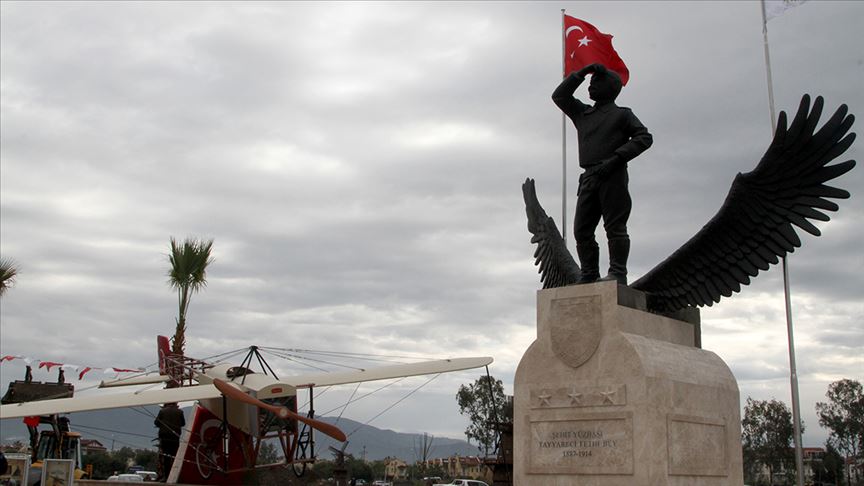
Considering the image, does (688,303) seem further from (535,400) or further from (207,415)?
(207,415)

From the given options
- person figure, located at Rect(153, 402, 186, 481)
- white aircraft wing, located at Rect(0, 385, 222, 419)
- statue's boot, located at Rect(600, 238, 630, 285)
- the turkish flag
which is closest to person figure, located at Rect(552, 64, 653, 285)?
statue's boot, located at Rect(600, 238, 630, 285)

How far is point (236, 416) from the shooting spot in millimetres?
24172

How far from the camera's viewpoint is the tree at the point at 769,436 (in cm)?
6282

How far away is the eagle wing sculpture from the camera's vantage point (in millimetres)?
9867

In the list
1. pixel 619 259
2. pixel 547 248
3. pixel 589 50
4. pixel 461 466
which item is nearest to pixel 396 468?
pixel 461 466

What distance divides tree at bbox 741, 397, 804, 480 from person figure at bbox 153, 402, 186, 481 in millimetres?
50472

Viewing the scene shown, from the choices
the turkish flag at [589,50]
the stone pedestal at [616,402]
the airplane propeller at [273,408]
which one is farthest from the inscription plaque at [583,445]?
the airplane propeller at [273,408]

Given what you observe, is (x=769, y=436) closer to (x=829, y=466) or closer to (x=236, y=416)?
(x=829, y=466)

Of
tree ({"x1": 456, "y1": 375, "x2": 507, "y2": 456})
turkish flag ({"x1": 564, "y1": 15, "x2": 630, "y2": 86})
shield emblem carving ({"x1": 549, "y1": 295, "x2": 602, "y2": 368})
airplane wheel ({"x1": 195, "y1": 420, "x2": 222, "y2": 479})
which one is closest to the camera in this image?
shield emblem carving ({"x1": 549, "y1": 295, "x2": 602, "y2": 368})

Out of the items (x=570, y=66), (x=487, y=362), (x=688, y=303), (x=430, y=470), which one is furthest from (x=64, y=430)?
(x=430, y=470)

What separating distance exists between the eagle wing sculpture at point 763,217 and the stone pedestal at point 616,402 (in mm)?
644

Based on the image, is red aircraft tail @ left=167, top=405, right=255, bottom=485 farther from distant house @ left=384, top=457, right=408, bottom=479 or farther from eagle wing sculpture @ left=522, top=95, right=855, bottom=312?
distant house @ left=384, top=457, right=408, bottom=479

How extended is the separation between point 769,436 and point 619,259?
203ft

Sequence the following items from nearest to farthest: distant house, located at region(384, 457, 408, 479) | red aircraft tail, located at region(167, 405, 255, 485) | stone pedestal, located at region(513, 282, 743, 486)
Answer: stone pedestal, located at region(513, 282, 743, 486) < red aircraft tail, located at region(167, 405, 255, 485) < distant house, located at region(384, 457, 408, 479)
